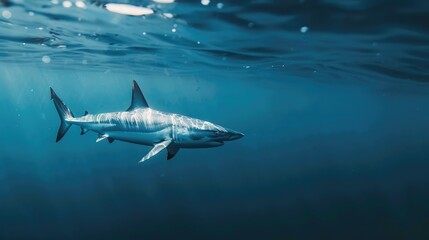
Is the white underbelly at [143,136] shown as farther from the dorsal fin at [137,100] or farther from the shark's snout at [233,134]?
the shark's snout at [233,134]

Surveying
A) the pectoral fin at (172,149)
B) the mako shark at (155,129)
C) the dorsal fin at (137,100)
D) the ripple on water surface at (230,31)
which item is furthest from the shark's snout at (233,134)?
the ripple on water surface at (230,31)

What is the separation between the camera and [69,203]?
21625 millimetres

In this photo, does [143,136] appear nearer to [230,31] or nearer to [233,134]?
[233,134]

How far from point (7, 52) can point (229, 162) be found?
25.1m

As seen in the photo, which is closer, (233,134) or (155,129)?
(233,134)

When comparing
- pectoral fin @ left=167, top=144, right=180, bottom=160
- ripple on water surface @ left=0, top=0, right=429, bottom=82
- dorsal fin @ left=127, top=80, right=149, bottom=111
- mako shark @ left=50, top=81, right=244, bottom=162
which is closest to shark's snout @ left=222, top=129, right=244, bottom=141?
mako shark @ left=50, top=81, right=244, bottom=162

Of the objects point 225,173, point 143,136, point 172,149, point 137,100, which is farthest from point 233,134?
point 225,173

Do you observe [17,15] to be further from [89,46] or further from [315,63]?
[315,63]

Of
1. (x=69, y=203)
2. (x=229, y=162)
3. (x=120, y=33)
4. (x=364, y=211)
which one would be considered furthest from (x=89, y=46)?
(x=229, y=162)

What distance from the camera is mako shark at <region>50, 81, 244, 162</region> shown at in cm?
976

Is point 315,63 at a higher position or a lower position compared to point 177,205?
higher

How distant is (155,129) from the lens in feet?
34.2

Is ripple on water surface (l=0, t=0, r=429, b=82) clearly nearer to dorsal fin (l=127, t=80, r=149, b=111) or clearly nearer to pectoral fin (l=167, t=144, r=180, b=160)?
dorsal fin (l=127, t=80, r=149, b=111)

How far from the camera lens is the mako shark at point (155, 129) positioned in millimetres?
9758
